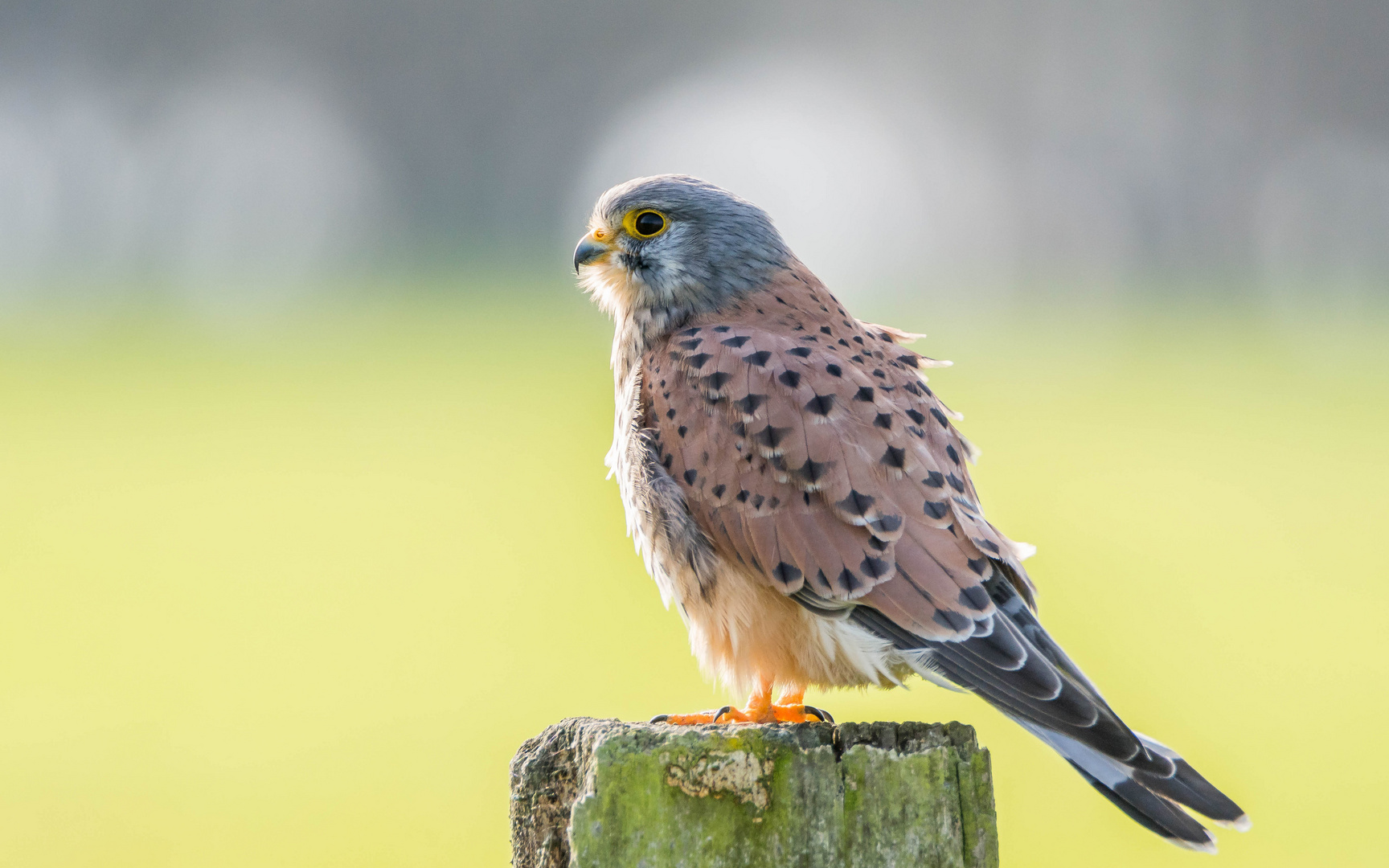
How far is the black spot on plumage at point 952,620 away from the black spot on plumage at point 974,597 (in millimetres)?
26

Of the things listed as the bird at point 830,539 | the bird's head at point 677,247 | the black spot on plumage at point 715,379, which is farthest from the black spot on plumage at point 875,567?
the bird's head at point 677,247

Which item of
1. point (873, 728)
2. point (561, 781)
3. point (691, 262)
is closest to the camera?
point (873, 728)

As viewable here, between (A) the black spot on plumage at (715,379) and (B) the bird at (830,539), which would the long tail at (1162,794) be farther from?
(A) the black spot on plumage at (715,379)

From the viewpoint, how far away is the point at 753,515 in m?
2.12

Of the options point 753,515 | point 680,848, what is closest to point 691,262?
point 753,515

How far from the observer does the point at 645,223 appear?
9.12 feet

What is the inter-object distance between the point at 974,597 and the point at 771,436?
47cm

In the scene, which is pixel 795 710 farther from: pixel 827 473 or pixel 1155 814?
pixel 1155 814

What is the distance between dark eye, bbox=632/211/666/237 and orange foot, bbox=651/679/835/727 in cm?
114

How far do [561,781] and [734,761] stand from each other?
35 cm

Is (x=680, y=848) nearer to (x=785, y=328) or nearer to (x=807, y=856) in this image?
(x=807, y=856)

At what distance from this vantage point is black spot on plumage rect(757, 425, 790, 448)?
213 centimetres

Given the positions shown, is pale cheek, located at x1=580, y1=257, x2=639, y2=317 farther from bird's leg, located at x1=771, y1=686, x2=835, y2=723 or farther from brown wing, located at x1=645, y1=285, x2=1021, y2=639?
bird's leg, located at x1=771, y1=686, x2=835, y2=723

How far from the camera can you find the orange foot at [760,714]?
2.11m
